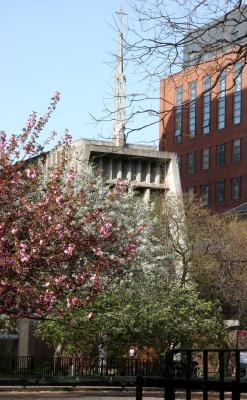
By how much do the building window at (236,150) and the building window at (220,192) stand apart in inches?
144

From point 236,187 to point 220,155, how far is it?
528cm

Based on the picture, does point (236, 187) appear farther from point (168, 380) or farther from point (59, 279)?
point (168, 380)

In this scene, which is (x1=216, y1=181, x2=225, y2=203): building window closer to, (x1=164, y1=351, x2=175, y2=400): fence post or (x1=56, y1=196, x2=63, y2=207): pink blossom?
(x1=56, y1=196, x2=63, y2=207): pink blossom

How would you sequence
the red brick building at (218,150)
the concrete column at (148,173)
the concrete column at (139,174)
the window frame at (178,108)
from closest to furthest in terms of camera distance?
the window frame at (178,108), the concrete column at (139,174), the concrete column at (148,173), the red brick building at (218,150)

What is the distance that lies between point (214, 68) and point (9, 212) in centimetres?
1021

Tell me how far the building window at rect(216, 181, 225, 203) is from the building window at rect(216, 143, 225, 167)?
99.1 inches

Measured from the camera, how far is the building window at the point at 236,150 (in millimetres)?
104312

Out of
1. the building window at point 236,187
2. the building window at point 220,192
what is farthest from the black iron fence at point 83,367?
the building window at point 220,192

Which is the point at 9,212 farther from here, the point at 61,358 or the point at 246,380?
the point at 61,358

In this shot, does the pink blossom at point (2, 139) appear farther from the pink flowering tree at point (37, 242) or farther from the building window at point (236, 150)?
the building window at point (236, 150)

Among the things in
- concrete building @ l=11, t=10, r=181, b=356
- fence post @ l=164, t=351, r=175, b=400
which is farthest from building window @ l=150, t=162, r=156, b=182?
fence post @ l=164, t=351, r=175, b=400

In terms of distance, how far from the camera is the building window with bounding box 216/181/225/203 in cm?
10656

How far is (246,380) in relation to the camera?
7.99m

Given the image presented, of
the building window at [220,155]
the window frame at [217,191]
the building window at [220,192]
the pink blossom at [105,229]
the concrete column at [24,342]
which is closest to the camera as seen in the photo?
the pink blossom at [105,229]
